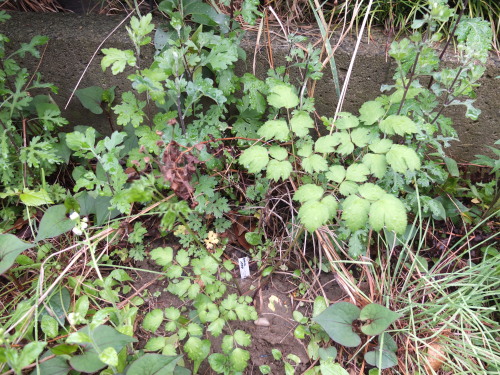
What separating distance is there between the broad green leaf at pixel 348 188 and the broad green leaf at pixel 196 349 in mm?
753

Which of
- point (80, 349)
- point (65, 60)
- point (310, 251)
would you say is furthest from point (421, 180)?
point (65, 60)

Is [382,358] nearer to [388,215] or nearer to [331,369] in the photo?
[331,369]

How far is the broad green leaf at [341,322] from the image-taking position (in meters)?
1.46

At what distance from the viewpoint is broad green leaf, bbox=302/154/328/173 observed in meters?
1.42

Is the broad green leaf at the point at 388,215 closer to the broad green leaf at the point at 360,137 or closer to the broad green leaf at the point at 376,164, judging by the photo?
the broad green leaf at the point at 376,164

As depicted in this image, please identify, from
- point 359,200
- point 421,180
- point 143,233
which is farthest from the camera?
point 143,233

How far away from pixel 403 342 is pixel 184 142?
1184 millimetres

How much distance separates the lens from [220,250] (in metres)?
1.77

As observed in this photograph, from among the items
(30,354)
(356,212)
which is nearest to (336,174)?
(356,212)

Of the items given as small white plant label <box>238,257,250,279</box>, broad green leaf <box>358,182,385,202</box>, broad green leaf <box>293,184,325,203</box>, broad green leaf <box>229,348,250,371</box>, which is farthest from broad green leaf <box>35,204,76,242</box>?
broad green leaf <box>358,182,385,202</box>

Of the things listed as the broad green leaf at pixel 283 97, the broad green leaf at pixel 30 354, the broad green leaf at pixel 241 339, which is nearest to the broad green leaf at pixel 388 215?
the broad green leaf at pixel 283 97

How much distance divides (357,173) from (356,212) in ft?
0.54

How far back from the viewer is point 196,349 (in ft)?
4.63

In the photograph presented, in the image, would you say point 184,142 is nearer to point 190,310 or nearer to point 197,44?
point 197,44
